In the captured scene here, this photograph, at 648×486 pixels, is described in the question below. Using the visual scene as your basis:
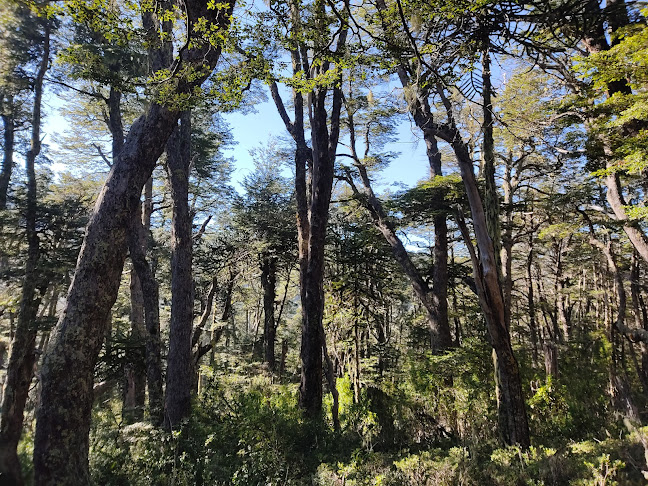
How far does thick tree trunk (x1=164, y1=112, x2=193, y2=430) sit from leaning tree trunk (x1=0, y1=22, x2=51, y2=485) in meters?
2.47

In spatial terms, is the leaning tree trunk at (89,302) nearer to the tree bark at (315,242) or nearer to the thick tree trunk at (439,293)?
the tree bark at (315,242)

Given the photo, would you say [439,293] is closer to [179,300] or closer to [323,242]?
[323,242]

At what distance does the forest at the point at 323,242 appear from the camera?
11.9ft

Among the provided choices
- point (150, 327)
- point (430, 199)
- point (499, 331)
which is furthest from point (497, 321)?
point (150, 327)

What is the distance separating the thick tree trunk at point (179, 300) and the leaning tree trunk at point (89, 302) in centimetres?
385

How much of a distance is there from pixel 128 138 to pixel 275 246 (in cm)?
1012

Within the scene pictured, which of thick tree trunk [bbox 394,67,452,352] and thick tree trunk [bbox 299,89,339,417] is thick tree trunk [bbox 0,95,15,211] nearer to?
thick tree trunk [bbox 299,89,339,417]

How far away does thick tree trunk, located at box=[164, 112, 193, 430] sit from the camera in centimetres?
728

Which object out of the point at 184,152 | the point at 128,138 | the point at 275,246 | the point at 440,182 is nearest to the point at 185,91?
the point at 128,138

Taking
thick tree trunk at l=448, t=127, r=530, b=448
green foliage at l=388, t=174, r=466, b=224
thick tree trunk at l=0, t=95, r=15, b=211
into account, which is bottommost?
thick tree trunk at l=448, t=127, r=530, b=448

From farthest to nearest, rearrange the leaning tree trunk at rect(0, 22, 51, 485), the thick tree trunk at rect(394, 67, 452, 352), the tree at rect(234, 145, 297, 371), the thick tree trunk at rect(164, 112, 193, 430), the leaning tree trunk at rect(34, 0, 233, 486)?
the tree at rect(234, 145, 297, 371) → the thick tree trunk at rect(394, 67, 452, 352) → the thick tree trunk at rect(164, 112, 193, 430) → the leaning tree trunk at rect(0, 22, 51, 485) → the leaning tree trunk at rect(34, 0, 233, 486)

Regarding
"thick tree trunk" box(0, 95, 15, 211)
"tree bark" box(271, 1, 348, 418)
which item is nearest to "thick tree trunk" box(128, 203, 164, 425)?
"tree bark" box(271, 1, 348, 418)

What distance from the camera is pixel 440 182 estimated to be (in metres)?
8.43

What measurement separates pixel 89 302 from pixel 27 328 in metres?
7.77
